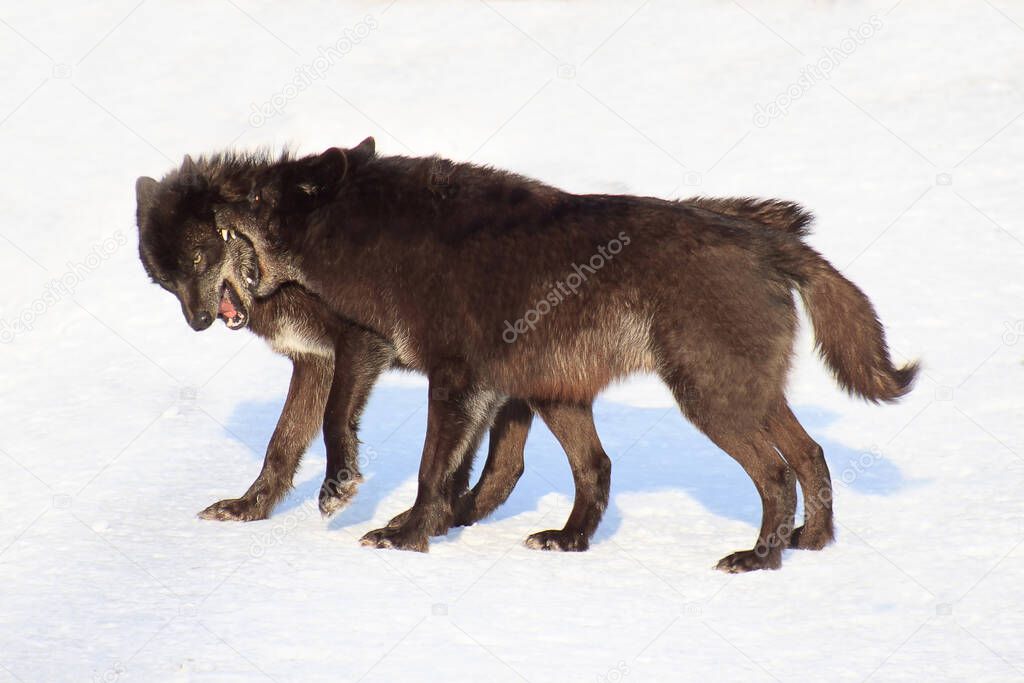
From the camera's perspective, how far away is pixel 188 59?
19.6 m

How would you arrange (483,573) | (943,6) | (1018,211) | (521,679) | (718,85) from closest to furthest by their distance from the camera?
1. (521,679)
2. (483,573)
3. (1018,211)
4. (718,85)
5. (943,6)

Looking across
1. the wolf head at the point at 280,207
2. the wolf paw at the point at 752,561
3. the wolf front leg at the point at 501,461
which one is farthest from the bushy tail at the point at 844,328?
the wolf head at the point at 280,207

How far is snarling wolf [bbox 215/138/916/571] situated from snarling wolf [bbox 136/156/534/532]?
148mm

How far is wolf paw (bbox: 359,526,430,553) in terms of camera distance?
787cm

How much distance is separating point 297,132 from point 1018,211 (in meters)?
8.56

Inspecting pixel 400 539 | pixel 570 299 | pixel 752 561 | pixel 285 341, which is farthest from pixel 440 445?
pixel 752 561

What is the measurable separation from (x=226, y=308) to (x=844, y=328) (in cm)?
383

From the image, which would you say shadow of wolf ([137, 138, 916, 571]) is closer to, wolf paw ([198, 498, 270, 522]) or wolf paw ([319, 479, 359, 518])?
wolf paw ([319, 479, 359, 518])

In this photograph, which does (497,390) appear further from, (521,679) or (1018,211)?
(1018,211)

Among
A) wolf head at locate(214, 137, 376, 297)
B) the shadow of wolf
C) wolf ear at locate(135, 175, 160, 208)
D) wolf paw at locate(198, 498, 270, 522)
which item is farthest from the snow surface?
wolf ear at locate(135, 175, 160, 208)

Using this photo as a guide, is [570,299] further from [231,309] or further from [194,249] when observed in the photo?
[194,249]

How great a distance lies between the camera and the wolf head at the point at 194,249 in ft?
27.1

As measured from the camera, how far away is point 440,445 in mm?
7984

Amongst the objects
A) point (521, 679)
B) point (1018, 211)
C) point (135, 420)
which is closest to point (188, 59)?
point (135, 420)
